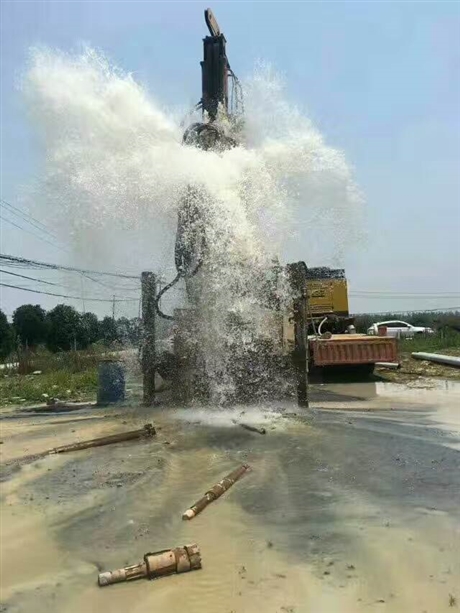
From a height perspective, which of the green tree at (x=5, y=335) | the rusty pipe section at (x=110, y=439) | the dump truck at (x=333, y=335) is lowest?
the rusty pipe section at (x=110, y=439)

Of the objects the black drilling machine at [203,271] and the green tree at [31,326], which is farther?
the green tree at [31,326]

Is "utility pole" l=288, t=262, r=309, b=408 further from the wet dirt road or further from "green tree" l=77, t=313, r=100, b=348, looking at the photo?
"green tree" l=77, t=313, r=100, b=348

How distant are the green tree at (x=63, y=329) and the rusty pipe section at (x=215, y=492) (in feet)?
139

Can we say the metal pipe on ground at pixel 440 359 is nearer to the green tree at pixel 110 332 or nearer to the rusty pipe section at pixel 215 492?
the green tree at pixel 110 332

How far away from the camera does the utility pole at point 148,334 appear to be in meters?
10.4

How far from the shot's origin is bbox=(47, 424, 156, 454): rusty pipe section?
7117 millimetres

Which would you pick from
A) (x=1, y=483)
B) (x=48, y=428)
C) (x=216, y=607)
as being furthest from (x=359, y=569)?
(x=48, y=428)

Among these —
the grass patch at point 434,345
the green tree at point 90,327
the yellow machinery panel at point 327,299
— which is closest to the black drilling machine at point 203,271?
the yellow machinery panel at point 327,299

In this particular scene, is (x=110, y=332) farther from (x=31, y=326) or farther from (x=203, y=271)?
(x=31, y=326)

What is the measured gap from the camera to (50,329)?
177ft

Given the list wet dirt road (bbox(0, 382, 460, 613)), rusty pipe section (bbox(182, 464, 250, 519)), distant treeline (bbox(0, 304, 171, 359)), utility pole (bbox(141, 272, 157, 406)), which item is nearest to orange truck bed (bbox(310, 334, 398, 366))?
utility pole (bbox(141, 272, 157, 406))

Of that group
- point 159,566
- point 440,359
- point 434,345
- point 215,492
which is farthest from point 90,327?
point 159,566

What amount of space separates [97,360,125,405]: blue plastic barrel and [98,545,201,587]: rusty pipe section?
7666 mm

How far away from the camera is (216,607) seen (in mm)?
3693
